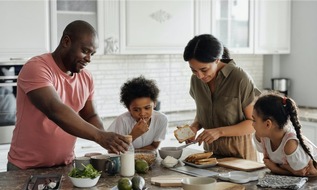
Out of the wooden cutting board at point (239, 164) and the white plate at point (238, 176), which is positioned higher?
the white plate at point (238, 176)

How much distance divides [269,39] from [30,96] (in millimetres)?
3654

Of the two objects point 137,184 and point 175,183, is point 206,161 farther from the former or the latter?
point 137,184

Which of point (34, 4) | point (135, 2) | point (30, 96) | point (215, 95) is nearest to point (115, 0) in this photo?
point (135, 2)

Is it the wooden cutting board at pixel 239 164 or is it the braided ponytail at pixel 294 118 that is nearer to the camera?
the braided ponytail at pixel 294 118

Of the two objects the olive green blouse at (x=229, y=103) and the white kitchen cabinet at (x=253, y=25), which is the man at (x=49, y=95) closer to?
the olive green blouse at (x=229, y=103)

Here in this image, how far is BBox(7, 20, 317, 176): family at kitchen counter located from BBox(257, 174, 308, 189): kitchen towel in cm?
11

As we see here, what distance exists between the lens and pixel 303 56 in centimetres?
564

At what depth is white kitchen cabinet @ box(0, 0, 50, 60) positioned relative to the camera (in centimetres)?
390

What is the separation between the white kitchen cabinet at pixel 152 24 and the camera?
14.6 ft

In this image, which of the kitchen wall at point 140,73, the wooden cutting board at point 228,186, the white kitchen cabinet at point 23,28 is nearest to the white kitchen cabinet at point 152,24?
the kitchen wall at point 140,73

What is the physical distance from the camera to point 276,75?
6.02 metres

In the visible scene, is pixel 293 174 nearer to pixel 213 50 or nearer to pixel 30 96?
pixel 213 50

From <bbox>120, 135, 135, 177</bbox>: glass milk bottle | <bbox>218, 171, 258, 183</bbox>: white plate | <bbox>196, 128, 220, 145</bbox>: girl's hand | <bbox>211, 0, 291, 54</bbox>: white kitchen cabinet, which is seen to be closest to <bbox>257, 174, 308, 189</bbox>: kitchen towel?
<bbox>218, 171, 258, 183</bbox>: white plate

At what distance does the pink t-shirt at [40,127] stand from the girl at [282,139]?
0.97m
